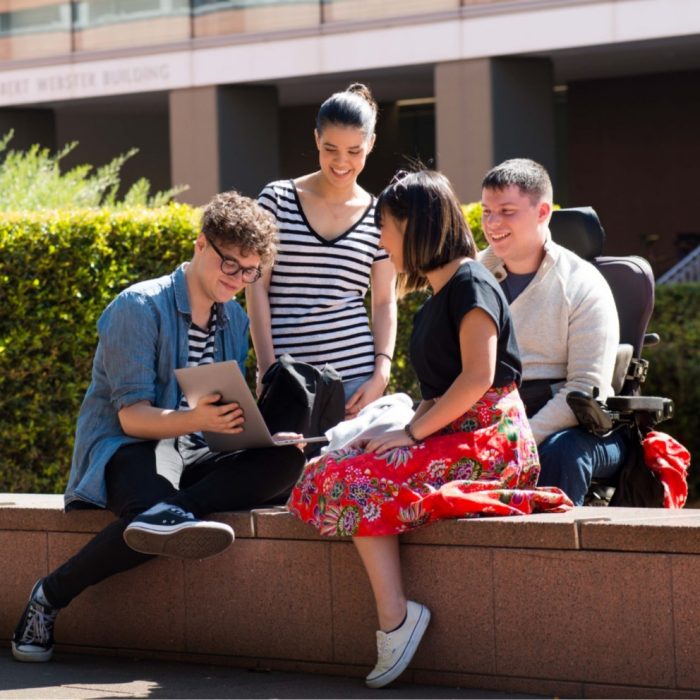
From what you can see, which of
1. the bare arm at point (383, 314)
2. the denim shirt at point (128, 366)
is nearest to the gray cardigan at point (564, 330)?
the bare arm at point (383, 314)

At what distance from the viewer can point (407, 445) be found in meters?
4.91

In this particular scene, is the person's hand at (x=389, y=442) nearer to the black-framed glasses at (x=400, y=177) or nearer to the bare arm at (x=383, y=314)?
the black-framed glasses at (x=400, y=177)

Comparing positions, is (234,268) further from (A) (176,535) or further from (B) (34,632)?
(B) (34,632)

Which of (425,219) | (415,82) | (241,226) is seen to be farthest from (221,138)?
(425,219)

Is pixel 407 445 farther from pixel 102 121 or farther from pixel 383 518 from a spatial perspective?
pixel 102 121

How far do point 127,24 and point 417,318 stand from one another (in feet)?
59.5

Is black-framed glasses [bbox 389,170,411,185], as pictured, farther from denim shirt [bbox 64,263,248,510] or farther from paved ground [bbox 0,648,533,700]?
paved ground [bbox 0,648,533,700]

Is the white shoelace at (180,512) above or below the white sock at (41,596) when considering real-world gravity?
above

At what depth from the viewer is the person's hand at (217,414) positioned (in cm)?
507

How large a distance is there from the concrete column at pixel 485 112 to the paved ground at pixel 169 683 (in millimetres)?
14651

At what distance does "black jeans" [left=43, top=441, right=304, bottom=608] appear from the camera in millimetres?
5242

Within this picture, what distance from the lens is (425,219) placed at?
490 centimetres

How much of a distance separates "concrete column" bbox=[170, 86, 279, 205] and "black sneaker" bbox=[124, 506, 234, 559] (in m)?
17.3

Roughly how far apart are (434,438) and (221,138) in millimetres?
17821
